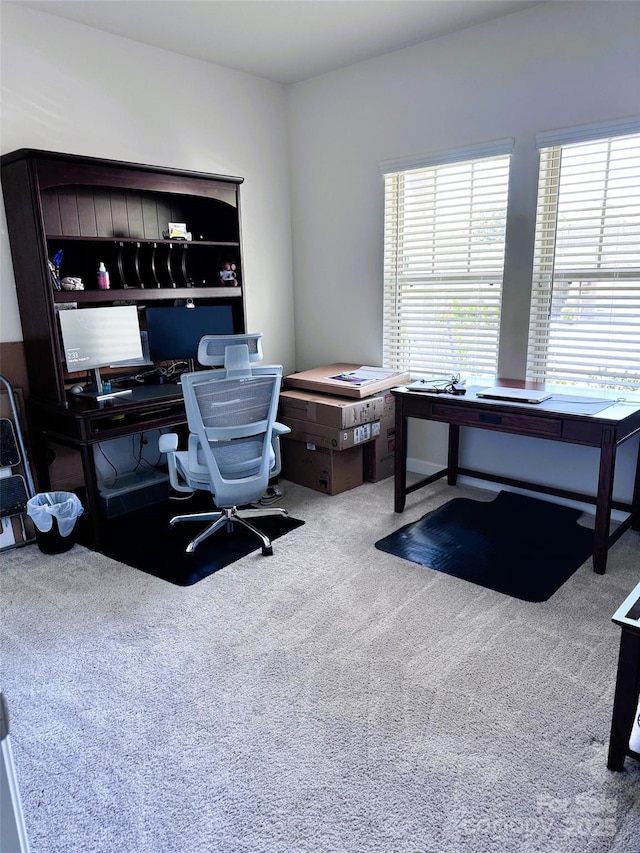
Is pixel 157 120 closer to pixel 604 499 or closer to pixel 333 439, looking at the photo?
pixel 333 439

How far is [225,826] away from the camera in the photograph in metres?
1.61

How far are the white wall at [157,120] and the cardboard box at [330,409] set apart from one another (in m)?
0.80

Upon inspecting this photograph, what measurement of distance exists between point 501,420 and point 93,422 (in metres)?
2.06

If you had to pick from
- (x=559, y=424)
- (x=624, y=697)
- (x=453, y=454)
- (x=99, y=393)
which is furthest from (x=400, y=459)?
(x=624, y=697)

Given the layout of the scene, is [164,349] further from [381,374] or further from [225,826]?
[225,826]

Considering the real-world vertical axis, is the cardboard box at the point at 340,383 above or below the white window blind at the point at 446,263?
below

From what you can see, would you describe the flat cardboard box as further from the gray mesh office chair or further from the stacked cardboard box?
the gray mesh office chair

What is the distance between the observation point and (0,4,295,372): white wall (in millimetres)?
3160

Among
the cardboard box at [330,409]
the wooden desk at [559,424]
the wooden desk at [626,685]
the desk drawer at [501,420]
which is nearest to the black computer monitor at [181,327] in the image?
the cardboard box at [330,409]

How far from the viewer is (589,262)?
3.30 m

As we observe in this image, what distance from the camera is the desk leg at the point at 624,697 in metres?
1.65

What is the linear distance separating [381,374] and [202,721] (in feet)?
8.64

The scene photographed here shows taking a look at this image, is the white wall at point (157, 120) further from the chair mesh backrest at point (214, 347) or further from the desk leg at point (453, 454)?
the desk leg at point (453, 454)

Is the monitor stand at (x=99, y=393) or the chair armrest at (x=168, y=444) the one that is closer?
the chair armrest at (x=168, y=444)
